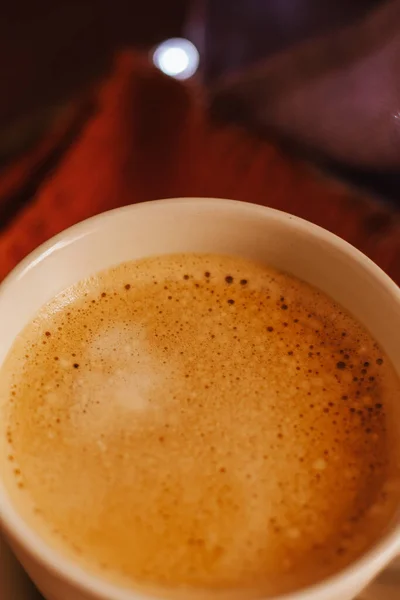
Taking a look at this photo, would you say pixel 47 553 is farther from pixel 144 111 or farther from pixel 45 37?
pixel 45 37

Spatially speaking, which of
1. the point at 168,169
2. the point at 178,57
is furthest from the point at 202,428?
the point at 178,57

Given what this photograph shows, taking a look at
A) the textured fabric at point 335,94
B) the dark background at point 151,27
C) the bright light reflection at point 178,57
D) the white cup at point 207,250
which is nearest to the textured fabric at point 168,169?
the textured fabric at point 335,94

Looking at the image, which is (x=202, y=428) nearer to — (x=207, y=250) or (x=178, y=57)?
(x=207, y=250)

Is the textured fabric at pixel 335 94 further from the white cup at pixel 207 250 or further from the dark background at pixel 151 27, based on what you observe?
the dark background at pixel 151 27

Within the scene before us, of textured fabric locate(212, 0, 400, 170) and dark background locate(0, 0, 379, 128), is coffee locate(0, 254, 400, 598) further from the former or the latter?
dark background locate(0, 0, 379, 128)

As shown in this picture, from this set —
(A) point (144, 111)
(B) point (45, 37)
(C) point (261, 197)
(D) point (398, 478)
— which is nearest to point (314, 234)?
(D) point (398, 478)

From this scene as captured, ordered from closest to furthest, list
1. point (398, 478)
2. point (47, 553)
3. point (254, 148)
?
point (47, 553)
point (398, 478)
point (254, 148)
